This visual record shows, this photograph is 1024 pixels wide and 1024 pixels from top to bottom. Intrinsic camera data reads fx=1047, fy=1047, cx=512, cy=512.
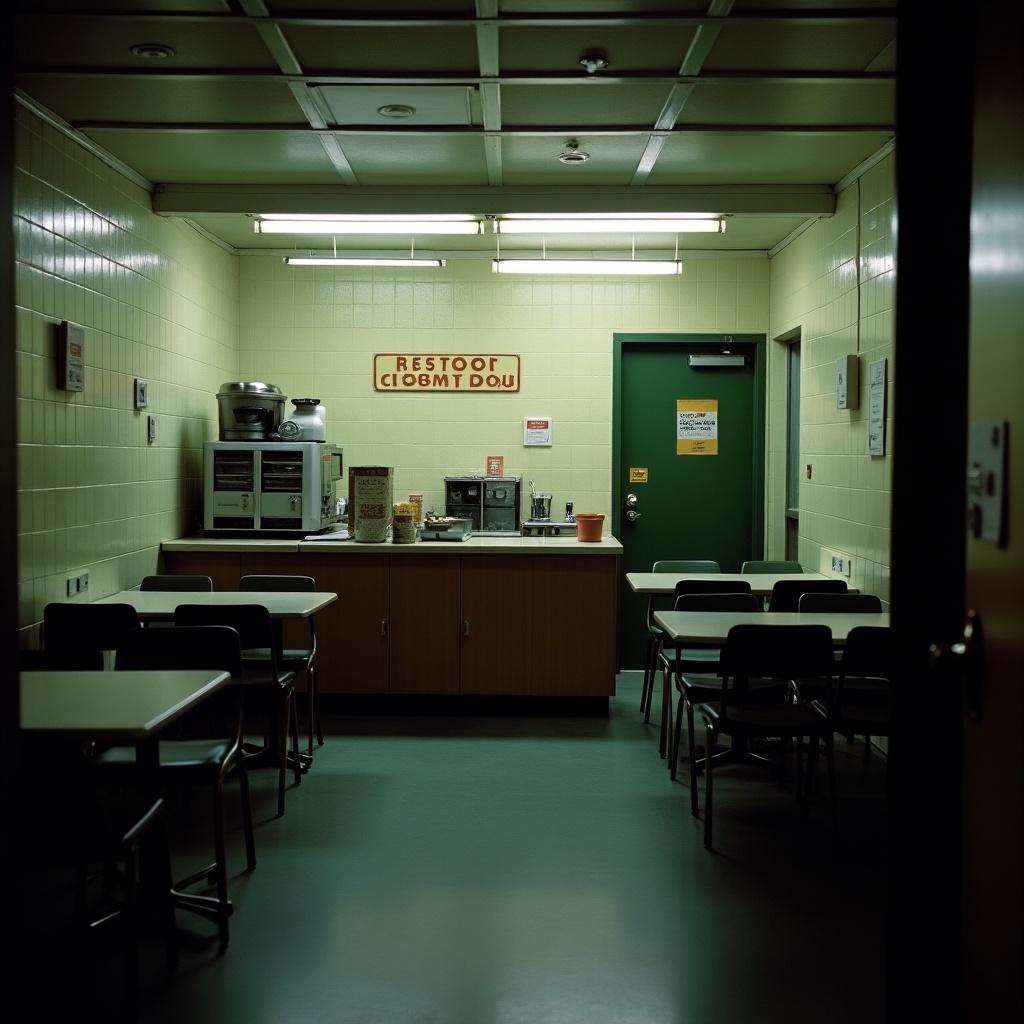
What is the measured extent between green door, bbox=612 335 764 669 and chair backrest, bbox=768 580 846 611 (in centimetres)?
234

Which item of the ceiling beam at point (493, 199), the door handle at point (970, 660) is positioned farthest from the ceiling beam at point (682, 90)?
the door handle at point (970, 660)

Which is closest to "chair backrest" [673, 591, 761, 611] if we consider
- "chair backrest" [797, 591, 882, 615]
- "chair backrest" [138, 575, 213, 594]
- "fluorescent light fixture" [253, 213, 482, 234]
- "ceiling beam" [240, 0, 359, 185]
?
"chair backrest" [797, 591, 882, 615]

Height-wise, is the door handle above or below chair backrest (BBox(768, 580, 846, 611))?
above

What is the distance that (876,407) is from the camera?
16.7ft

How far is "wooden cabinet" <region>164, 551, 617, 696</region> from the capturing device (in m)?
6.08

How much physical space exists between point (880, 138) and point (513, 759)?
11.4 feet

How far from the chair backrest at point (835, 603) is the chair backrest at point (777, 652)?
2.79ft

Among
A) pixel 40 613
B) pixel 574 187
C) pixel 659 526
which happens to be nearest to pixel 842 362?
pixel 574 187

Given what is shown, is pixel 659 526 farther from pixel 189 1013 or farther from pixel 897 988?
pixel 897 988

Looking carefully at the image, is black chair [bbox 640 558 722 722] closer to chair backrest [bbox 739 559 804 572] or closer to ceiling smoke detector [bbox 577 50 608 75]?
chair backrest [bbox 739 559 804 572]

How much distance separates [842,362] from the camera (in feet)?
18.2

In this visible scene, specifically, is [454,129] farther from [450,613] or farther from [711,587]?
[450,613]

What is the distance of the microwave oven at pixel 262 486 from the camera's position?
6309 millimetres

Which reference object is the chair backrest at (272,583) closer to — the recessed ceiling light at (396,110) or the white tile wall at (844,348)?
the recessed ceiling light at (396,110)
